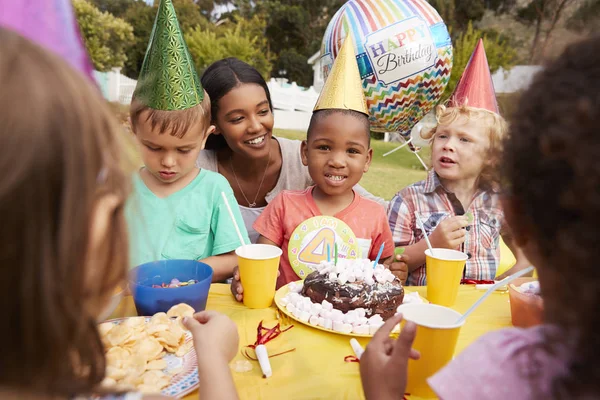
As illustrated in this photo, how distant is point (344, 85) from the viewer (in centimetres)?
228

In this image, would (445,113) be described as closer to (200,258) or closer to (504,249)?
(504,249)

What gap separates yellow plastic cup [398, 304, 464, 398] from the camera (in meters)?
1.03

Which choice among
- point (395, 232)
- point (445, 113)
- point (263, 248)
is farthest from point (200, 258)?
point (445, 113)

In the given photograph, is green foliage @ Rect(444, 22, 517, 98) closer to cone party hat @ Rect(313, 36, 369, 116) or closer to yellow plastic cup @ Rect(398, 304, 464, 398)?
cone party hat @ Rect(313, 36, 369, 116)

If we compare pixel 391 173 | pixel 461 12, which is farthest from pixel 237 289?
pixel 461 12

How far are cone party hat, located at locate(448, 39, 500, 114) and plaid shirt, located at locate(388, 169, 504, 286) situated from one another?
0.44 m

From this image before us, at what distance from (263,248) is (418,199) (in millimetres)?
1233

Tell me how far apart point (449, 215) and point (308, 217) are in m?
0.82

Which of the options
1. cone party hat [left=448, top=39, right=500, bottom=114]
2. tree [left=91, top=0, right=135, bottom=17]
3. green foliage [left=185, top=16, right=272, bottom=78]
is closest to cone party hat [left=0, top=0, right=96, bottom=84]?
cone party hat [left=448, top=39, right=500, bottom=114]

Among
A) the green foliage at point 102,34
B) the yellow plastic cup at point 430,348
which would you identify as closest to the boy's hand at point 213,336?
the yellow plastic cup at point 430,348

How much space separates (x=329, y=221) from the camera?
1980 millimetres

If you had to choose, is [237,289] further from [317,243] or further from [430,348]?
[430,348]

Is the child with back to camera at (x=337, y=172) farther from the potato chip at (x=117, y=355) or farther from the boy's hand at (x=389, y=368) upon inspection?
→ the boy's hand at (x=389, y=368)

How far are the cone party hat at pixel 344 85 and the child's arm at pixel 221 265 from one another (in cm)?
91
